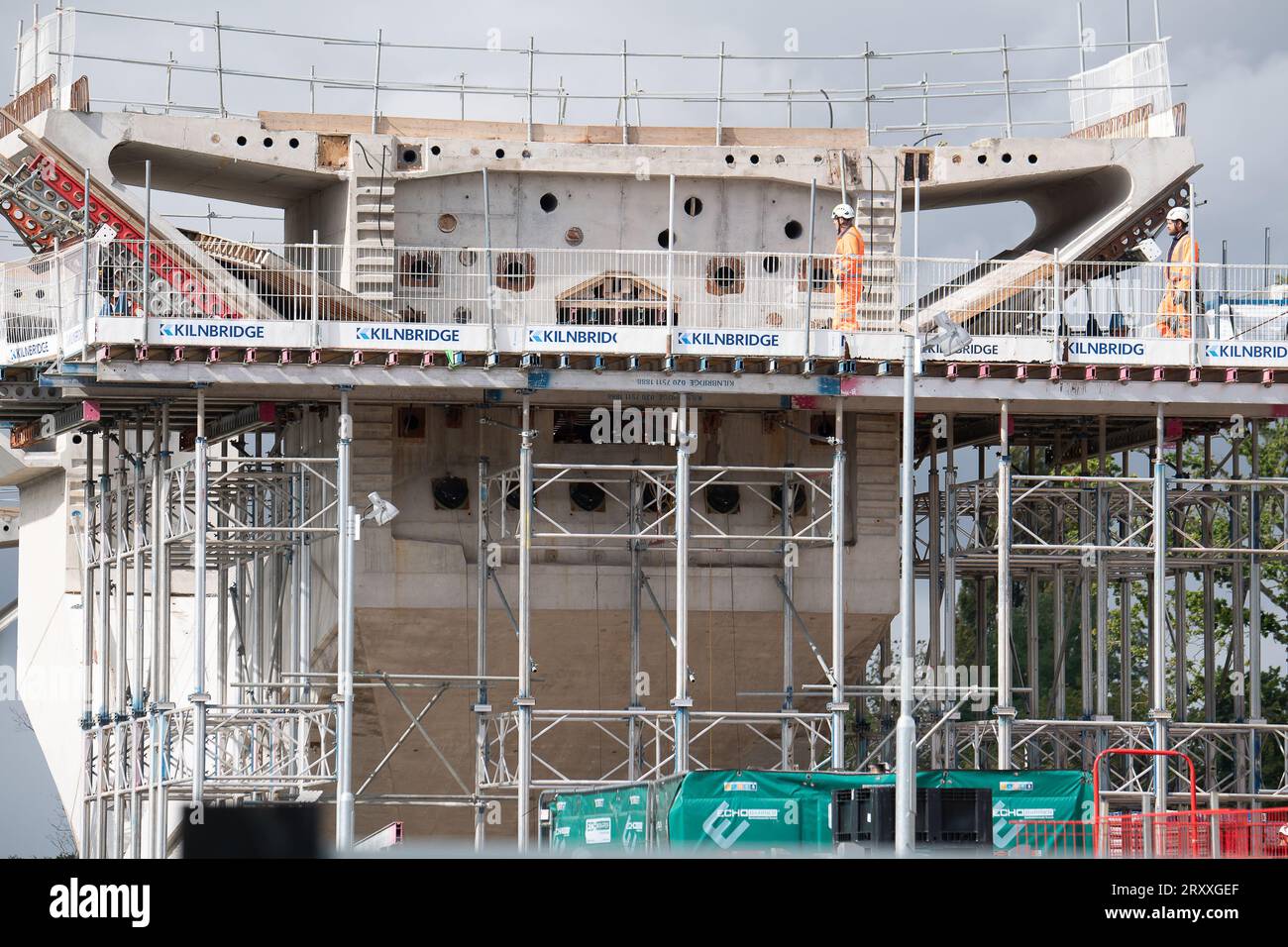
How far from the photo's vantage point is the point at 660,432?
4553 cm

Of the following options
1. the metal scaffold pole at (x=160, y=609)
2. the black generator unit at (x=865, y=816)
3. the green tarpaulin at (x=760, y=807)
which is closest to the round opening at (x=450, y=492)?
the metal scaffold pole at (x=160, y=609)

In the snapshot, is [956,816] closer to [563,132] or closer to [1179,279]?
[1179,279]

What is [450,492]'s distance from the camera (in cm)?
4672

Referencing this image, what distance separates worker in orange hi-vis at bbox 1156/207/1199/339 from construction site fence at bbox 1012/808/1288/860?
12.5m

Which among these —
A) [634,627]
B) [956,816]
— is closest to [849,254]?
[634,627]

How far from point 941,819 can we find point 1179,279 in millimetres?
17455

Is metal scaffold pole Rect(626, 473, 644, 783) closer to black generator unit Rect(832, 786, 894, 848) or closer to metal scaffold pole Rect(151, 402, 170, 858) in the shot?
metal scaffold pole Rect(151, 402, 170, 858)

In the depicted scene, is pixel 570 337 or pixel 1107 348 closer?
pixel 570 337

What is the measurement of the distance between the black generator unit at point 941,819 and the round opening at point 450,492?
16.6m

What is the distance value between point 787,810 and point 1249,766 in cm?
1759

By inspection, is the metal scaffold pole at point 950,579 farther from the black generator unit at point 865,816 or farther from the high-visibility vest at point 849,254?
the black generator unit at point 865,816

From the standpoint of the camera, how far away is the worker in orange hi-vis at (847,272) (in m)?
44.3
